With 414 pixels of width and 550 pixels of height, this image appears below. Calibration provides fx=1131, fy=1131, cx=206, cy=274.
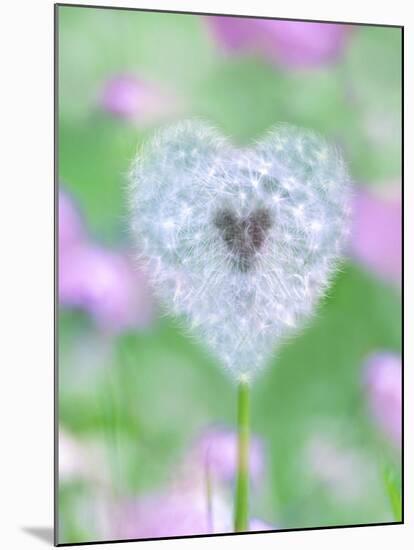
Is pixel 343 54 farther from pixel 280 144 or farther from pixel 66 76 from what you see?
pixel 66 76

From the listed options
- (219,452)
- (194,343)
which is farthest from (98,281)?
(219,452)

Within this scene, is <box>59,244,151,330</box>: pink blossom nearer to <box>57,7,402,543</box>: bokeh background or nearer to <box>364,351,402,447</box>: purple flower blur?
<box>57,7,402,543</box>: bokeh background

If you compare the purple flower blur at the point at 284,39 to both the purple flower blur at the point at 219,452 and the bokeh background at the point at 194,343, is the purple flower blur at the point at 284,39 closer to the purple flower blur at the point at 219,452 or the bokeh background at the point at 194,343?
the bokeh background at the point at 194,343

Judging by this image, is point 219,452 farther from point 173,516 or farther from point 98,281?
point 98,281

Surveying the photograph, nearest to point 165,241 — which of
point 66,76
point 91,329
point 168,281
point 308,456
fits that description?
point 168,281

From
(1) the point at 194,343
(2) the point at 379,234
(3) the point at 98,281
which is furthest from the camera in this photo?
(2) the point at 379,234

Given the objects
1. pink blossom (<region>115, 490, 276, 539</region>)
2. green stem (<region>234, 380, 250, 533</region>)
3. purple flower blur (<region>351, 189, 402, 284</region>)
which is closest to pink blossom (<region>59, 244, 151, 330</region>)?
green stem (<region>234, 380, 250, 533</region>)
